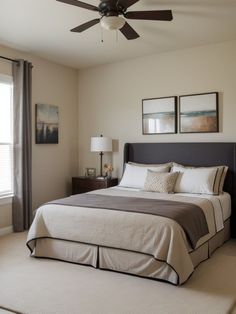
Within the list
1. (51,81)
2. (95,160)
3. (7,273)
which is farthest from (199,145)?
(7,273)

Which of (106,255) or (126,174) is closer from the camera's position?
(106,255)

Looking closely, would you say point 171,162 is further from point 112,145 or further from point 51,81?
point 51,81

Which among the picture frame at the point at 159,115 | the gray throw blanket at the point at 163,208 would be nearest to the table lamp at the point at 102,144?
the picture frame at the point at 159,115

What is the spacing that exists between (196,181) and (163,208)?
1192 mm

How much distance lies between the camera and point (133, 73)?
5.67m

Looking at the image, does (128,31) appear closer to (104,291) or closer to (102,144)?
(102,144)

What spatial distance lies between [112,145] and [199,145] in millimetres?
1670

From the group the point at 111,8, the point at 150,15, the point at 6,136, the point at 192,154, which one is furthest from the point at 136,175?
the point at 111,8

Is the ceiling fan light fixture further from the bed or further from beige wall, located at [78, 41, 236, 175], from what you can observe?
beige wall, located at [78, 41, 236, 175]

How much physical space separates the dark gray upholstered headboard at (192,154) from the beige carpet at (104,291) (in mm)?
1341

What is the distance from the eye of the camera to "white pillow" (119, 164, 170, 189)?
495cm

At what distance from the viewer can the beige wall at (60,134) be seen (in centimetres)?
539

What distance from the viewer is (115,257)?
336cm

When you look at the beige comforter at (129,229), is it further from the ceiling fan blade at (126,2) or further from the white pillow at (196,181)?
the ceiling fan blade at (126,2)
